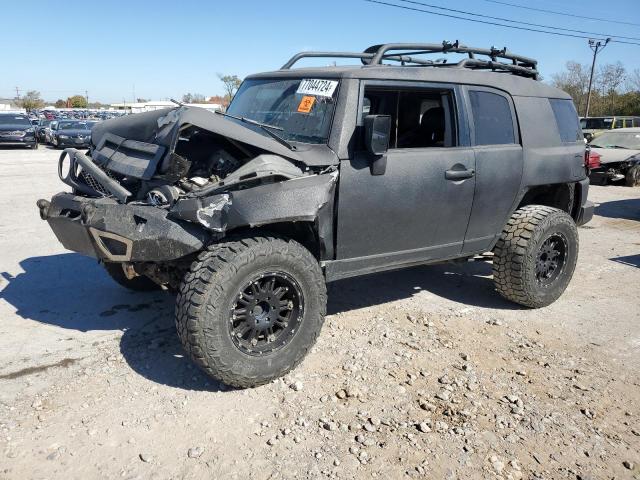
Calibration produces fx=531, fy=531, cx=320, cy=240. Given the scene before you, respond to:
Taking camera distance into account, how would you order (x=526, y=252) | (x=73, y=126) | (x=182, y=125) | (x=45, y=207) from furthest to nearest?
(x=73, y=126) < (x=526, y=252) < (x=45, y=207) < (x=182, y=125)

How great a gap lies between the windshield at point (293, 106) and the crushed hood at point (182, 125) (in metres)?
0.30

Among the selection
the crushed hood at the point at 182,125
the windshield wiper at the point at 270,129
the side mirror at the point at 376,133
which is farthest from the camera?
the windshield wiper at the point at 270,129

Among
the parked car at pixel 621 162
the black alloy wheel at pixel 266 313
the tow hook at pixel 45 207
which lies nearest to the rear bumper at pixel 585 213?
the black alloy wheel at pixel 266 313

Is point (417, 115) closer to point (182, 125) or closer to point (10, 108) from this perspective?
point (182, 125)

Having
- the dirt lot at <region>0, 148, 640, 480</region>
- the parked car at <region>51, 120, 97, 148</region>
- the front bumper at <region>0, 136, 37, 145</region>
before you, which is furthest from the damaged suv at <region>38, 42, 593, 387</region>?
the parked car at <region>51, 120, 97, 148</region>

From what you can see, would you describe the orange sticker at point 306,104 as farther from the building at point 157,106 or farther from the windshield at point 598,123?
the windshield at point 598,123

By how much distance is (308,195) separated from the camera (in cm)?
336

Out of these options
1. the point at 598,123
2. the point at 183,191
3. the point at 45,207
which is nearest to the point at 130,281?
the point at 45,207

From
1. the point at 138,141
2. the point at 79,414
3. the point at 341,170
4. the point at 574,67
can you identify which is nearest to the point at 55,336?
the point at 79,414

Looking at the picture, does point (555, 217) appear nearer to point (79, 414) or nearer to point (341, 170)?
point (341, 170)

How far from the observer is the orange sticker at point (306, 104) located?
3.83 metres

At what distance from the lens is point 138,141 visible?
12.1ft

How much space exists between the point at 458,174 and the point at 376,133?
92 cm

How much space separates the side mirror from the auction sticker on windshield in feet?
1.37
